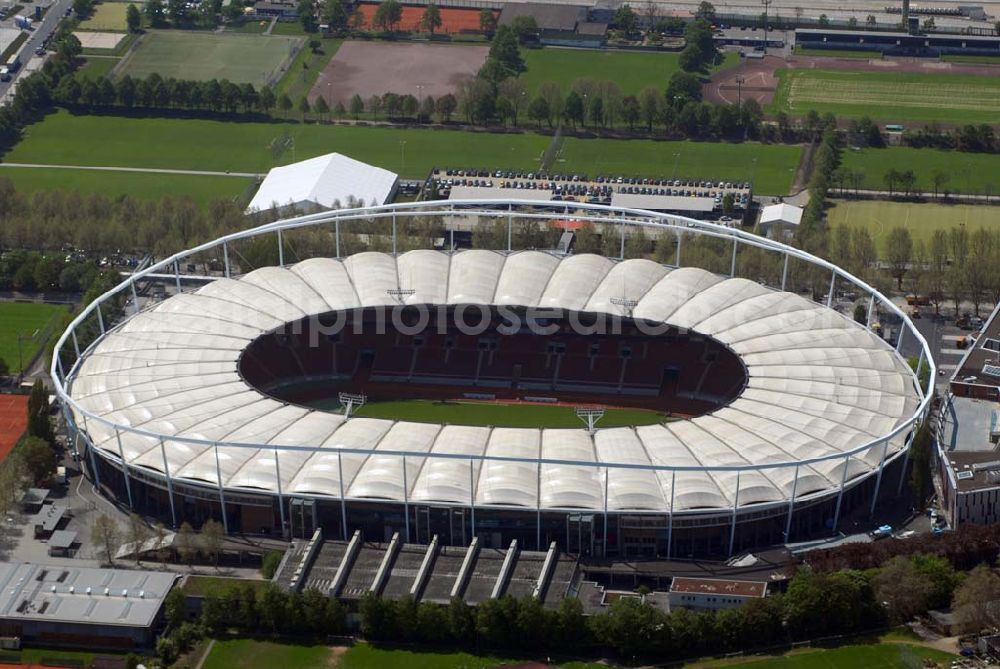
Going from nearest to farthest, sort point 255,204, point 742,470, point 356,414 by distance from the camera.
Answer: point 742,470 < point 356,414 < point 255,204

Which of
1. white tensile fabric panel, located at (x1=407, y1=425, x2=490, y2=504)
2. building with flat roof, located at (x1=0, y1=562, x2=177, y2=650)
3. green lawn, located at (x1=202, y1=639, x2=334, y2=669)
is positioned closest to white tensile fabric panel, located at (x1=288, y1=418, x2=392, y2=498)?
white tensile fabric panel, located at (x1=407, y1=425, x2=490, y2=504)

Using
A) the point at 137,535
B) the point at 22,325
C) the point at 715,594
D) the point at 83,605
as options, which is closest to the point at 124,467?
the point at 137,535

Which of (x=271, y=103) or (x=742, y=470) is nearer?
(x=742, y=470)

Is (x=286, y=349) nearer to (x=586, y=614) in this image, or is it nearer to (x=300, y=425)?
(x=300, y=425)

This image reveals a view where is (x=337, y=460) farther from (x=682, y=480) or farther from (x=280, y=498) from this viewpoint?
(x=682, y=480)

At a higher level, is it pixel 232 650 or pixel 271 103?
pixel 271 103

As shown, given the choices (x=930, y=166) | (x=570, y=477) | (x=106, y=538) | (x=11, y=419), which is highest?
(x=930, y=166)

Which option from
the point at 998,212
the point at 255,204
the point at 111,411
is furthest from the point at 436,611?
the point at 998,212
